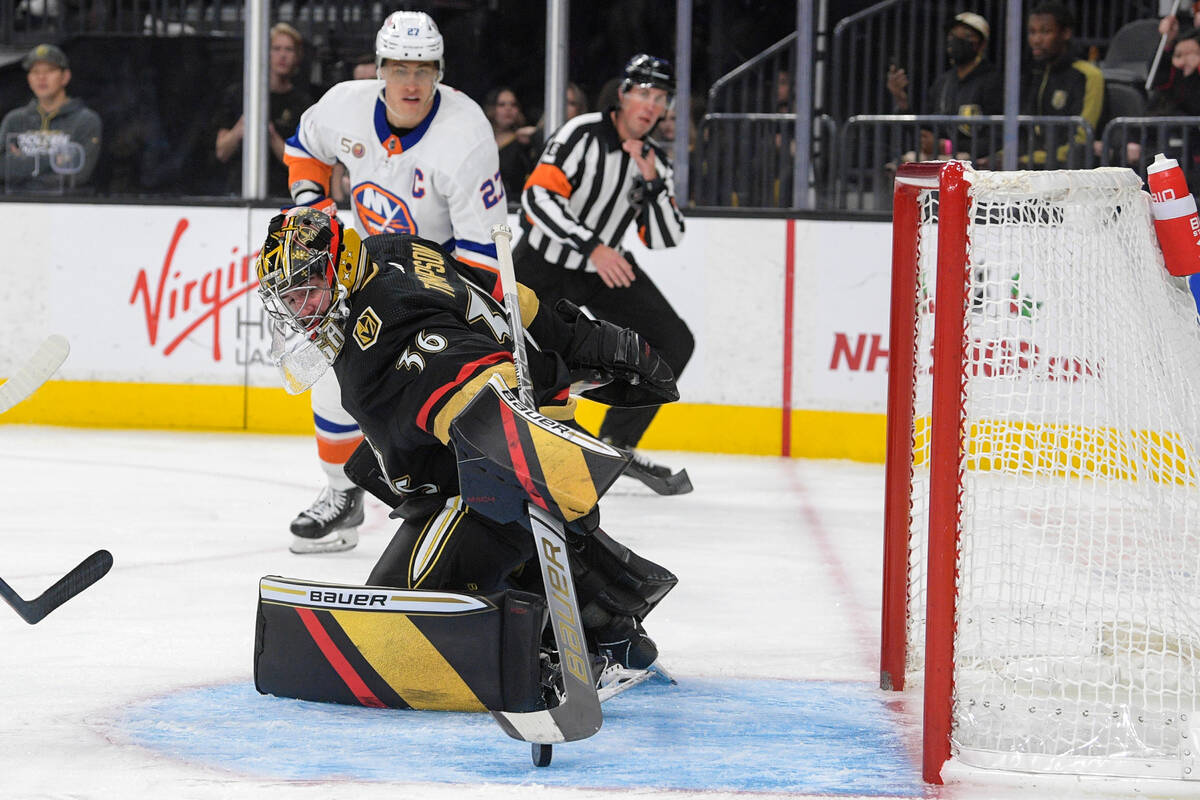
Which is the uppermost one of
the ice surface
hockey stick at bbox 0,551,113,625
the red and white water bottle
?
the red and white water bottle

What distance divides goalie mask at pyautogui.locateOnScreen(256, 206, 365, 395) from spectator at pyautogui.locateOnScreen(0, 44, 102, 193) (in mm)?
4103

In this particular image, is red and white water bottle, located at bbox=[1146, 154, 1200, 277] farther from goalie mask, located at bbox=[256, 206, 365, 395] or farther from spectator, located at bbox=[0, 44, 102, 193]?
spectator, located at bbox=[0, 44, 102, 193]

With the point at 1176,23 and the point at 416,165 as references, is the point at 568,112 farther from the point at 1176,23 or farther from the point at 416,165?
the point at 416,165

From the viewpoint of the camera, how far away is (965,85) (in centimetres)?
567

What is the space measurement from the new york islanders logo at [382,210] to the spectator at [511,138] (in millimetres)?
2306

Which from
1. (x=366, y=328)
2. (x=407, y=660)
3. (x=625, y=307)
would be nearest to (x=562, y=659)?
(x=407, y=660)

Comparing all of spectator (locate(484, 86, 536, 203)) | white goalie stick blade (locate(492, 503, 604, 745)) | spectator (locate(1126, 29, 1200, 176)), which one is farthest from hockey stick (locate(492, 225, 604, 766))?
spectator (locate(484, 86, 536, 203))

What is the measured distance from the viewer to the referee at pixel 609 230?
179 inches

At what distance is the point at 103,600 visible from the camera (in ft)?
10.0

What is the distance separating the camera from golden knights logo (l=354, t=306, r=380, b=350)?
217cm

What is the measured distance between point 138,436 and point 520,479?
156 inches

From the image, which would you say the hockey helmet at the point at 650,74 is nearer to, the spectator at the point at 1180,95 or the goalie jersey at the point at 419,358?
the spectator at the point at 1180,95

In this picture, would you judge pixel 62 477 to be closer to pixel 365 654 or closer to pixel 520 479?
pixel 365 654

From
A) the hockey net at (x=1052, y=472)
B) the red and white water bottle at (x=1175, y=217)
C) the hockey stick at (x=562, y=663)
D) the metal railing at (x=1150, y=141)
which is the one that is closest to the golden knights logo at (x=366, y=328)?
the hockey stick at (x=562, y=663)
